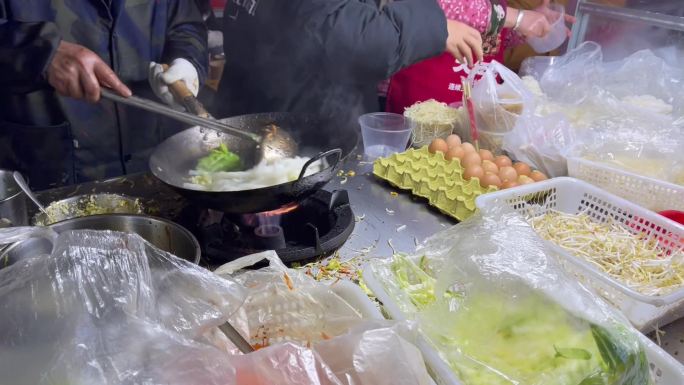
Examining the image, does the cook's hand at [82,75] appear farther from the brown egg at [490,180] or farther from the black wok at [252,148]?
the brown egg at [490,180]

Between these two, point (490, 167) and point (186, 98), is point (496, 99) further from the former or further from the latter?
point (186, 98)

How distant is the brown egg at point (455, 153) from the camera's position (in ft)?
7.13

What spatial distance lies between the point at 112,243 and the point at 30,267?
0.13m

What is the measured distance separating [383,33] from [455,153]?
761 mm

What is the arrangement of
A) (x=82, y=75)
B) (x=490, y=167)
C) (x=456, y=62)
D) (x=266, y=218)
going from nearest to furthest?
(x=266, y=218) < (x=82, y=75) < (x=490, y=167) < (x=456, y=62)

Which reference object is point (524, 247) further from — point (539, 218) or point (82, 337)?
point (82, 337)

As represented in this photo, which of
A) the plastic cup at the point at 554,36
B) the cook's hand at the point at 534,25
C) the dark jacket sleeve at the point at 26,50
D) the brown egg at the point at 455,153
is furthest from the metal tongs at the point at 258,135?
the plastic cup at the point at 554,36

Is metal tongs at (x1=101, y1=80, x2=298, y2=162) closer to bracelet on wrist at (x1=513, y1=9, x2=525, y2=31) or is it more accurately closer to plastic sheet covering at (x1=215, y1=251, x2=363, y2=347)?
plastic sheet covering at (x1=215, y1=251, x2=363, y2=347)

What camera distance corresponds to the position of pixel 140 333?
2.36 ft

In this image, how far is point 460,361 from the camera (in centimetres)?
103

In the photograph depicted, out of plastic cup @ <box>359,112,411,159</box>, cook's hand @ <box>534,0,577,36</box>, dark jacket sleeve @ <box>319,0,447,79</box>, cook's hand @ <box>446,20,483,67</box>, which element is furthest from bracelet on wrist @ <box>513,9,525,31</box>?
plastic cup @ <box>359,112,411,159</box>

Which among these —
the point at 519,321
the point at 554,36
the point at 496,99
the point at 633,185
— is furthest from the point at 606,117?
the point at 519,321

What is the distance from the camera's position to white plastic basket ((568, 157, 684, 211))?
1.83 m

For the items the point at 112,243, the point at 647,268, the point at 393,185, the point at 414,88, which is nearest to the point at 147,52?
the point at 393,185
